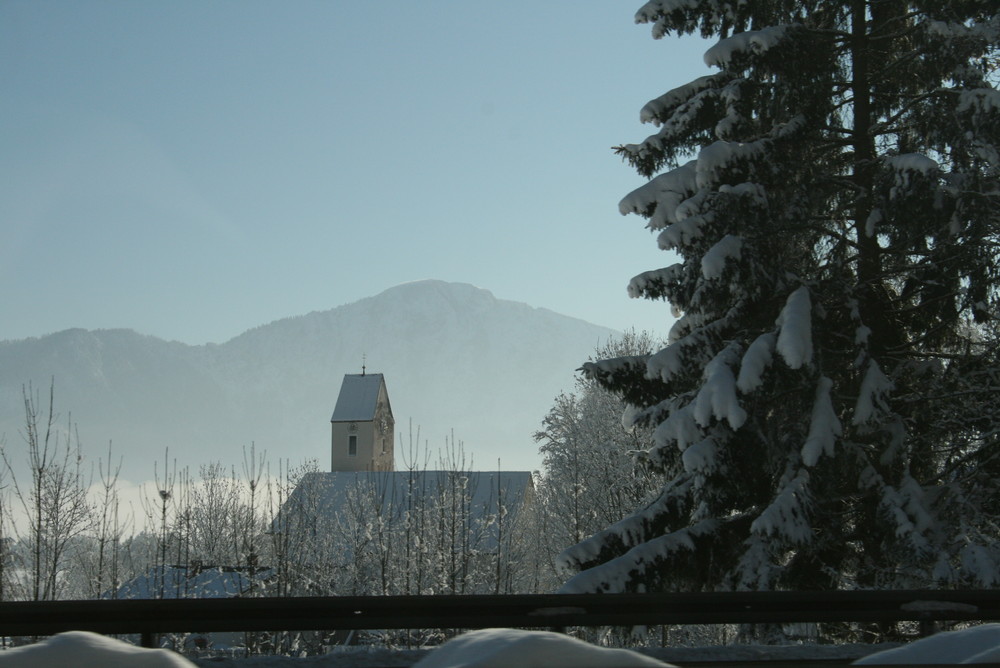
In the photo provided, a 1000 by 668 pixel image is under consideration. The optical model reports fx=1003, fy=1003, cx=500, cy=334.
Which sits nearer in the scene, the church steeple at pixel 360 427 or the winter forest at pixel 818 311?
the winter forest at pixel 818 311

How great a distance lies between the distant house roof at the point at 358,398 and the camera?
90750 millimetres

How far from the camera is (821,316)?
11.5m

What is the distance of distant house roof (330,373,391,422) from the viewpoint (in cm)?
9075

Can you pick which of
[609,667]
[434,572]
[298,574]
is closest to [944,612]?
[609,667]

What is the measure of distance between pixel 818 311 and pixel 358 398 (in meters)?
82.7

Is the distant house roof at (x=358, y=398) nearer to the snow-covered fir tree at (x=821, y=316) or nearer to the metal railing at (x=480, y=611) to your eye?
the snow-covered fir tree at (x=821, y=316)

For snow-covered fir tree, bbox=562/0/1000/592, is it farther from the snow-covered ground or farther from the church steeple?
the church steeple

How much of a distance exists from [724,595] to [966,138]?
739cm

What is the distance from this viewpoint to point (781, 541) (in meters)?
10.9

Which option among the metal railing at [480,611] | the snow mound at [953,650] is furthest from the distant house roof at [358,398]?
the snow mound at [953,650]

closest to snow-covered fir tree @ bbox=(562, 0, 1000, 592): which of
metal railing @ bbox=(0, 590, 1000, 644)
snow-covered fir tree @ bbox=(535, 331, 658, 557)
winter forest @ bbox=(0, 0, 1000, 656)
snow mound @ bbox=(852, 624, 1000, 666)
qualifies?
winter forest @ bbox=(0, 0, 1000, 656)

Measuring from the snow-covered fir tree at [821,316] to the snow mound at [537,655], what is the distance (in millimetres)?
7370

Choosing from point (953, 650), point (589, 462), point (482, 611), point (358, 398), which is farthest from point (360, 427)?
point (953, 650)

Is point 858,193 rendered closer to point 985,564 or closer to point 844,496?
point 844,496
